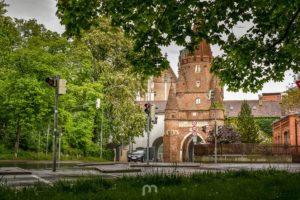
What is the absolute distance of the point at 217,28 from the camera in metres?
12.3

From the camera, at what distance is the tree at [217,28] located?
9.94 meters

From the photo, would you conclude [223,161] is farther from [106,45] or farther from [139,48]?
[139,48]

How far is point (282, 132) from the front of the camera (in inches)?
2040

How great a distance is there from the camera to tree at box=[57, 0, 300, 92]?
32.6ft

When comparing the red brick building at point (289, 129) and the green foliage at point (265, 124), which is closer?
the red brick building at point (289, 129)

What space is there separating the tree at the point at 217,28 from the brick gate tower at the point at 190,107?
4480cm

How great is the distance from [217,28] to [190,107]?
56.6 meters

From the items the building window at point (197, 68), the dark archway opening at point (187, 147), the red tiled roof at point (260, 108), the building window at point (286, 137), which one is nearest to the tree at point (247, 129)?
the dark archway opening at point (187, 147)

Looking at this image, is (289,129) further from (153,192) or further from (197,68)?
(153,192)

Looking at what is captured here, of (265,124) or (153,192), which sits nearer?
(153,192)

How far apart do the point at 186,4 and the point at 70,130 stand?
Answer: 99.9ft

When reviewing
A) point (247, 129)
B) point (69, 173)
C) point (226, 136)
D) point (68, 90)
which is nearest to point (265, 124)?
point (247, 129)

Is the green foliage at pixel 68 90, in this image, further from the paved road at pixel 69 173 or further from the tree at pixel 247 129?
the tree at pixel 247 129

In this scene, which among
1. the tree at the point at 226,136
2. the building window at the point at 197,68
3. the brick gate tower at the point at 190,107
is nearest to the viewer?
the tree at the point at 226,136
